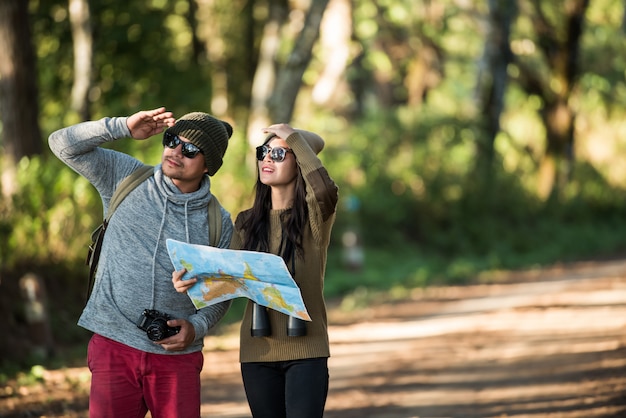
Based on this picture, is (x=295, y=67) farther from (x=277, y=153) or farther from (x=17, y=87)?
(x=277, y=153)

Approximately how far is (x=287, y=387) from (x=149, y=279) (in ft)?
2.56

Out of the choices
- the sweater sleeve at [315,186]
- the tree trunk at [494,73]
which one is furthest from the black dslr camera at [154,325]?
the tree trunk at [494,73]

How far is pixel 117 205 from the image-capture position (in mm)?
5527

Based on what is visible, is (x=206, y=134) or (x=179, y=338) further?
Answer: (x=206, y=134)

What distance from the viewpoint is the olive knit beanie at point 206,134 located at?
5.51 metres

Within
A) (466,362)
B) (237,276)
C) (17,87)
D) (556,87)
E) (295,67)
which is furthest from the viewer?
(556,87)

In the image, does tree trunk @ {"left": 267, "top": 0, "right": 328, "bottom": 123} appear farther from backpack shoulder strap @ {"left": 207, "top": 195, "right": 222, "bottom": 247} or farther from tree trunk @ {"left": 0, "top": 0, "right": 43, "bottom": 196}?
backpack shoulder strap @ {"left": 207, "top": 195, "right": 222, "bottom": 247}

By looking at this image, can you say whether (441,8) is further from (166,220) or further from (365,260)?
(166,220)

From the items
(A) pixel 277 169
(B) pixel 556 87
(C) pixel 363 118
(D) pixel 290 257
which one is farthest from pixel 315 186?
(B) pixel 556 87

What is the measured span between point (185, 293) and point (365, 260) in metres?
20.4

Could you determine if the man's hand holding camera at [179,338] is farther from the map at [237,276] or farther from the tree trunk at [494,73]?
the tree trunk at [494,73]

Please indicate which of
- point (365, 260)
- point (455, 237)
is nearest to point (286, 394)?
point (365, 260)

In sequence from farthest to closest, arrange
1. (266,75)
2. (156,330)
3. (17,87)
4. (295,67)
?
(266,75) → (295,67) → (17,87) → (156,330)

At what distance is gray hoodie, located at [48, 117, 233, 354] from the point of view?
5367mm
